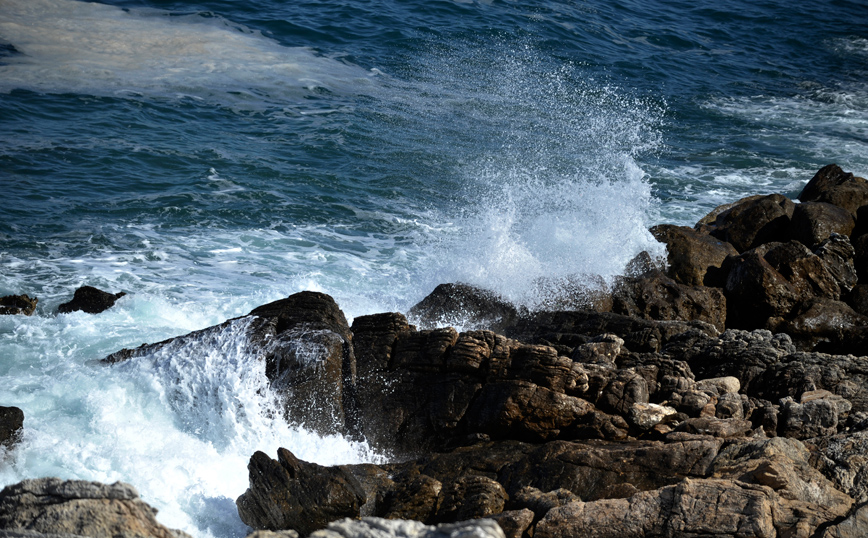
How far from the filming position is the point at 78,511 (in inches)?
153

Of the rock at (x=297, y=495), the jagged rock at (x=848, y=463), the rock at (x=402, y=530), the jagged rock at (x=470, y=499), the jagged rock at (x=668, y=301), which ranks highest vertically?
the rock at (x=402, y=530)

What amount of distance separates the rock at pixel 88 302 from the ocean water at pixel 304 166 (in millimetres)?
211

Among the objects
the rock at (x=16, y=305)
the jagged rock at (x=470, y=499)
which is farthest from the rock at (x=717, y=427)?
the rock at (x=16, y=305)

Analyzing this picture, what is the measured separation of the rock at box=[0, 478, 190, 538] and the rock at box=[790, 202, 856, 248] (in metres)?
11.3

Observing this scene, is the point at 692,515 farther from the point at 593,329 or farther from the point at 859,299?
the point at 859,299

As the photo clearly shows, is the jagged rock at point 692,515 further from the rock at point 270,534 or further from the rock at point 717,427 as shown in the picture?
the rock at point 270,534

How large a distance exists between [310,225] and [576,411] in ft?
28.6

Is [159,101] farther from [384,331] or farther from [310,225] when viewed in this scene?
[384,331]

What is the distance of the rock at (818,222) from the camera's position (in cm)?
1238

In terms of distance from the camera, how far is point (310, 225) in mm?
14695

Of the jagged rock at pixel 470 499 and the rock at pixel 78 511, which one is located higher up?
the rock at pixel 78 511

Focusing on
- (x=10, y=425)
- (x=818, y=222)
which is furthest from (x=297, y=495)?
(x=818, y=222)

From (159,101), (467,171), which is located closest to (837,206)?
(467,171)

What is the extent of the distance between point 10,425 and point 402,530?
231 inches
